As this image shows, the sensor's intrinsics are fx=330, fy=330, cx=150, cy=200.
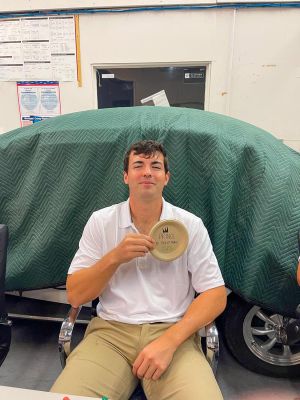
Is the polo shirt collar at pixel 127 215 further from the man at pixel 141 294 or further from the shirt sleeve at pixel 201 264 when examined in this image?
the shirt sleeve at pixel 201 264

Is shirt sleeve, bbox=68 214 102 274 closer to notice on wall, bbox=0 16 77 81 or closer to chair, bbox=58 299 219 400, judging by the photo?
chair, bbox=58 299 219 400

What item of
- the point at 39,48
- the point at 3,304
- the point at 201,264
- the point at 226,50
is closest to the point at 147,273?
the point at 201,264

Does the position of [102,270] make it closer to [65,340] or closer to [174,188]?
[65,340]

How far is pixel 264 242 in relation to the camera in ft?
4.40

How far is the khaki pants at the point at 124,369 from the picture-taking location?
39.2 inches

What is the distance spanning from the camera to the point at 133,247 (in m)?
1.07

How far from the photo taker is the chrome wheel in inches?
61.9

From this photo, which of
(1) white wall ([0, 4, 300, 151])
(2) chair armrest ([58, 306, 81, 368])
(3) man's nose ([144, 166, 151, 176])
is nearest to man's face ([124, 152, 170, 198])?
(3) man's nose ([144, 166, 151, 176])

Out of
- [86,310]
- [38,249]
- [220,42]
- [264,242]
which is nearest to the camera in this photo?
[264,242]

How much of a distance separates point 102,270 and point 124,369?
1.11 feet

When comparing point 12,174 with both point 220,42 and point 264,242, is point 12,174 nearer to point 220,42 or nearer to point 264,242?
point 264,242

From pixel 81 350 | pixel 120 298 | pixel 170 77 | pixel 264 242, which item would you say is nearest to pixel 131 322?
pixel 120 298

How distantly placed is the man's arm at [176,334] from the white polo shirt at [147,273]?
44mm

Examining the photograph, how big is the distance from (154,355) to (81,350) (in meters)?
0.27
